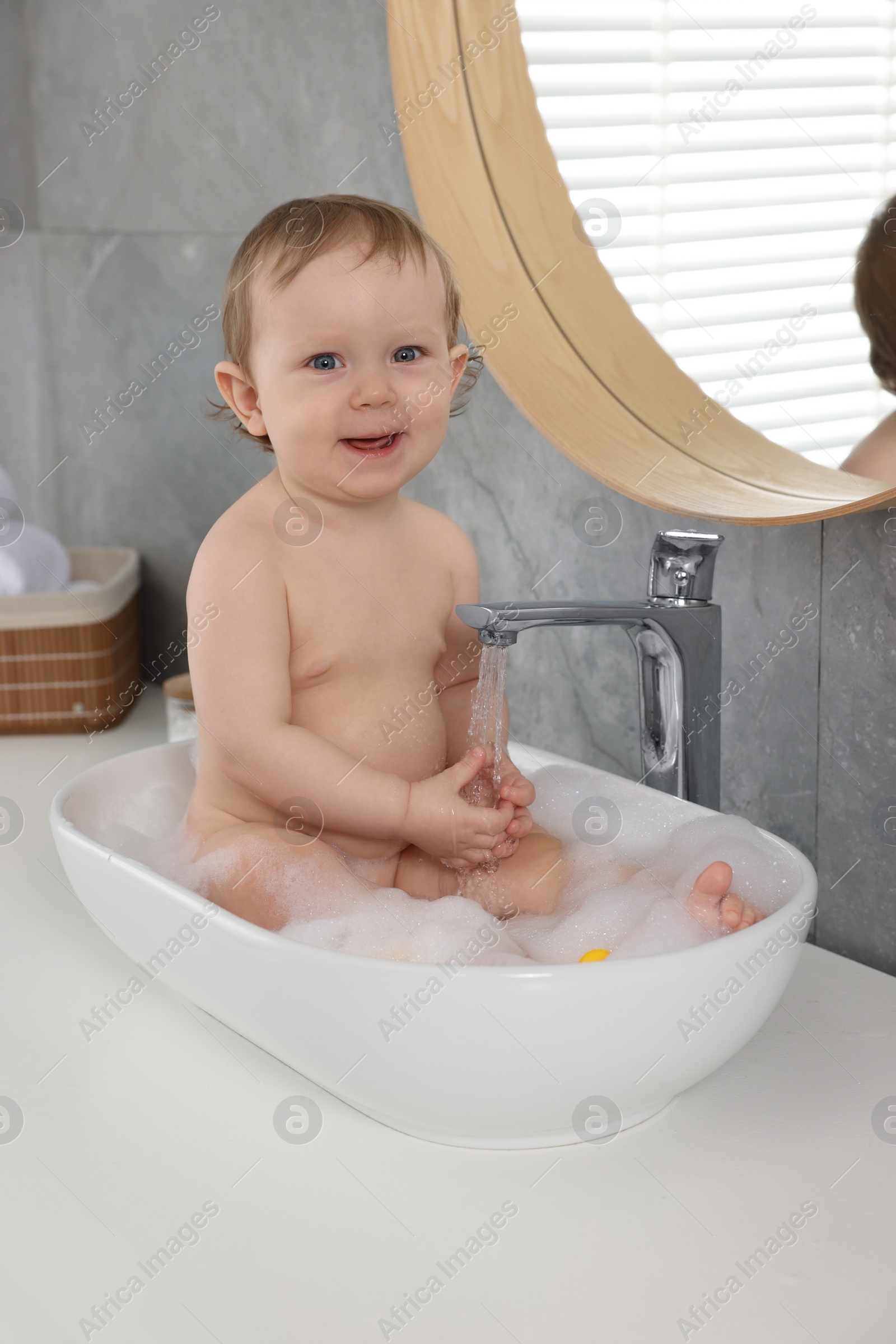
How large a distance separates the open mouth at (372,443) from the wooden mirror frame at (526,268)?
23 centimetres

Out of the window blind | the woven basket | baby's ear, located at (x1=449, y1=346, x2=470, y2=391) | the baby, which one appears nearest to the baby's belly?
the baby

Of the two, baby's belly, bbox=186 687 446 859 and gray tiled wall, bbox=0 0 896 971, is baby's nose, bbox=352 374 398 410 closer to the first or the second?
baby's belly, bbox=186 687 446 859

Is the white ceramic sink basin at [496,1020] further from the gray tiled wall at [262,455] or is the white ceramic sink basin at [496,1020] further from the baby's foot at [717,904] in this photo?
the gray tiled wall at [262,455]

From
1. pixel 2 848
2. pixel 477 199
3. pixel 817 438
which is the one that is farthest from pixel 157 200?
pixel 817 438

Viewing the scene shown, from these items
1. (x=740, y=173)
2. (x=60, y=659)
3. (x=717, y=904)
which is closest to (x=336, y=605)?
(x=717, y=904)

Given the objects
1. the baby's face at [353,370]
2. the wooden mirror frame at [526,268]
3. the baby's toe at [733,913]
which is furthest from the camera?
the wooden mirror frame at [526,268]

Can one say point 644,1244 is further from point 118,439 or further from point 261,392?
point 118,439

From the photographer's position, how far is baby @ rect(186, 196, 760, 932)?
0.68m

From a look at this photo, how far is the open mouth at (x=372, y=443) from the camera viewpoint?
712 millimetres

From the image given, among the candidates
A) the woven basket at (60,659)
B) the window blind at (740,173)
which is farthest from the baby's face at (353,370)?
the woven basket at (60,659)

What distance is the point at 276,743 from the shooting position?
27.2 inches

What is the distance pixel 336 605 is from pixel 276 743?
11cm

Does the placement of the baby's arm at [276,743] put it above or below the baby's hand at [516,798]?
above

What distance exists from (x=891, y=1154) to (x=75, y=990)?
48cm
